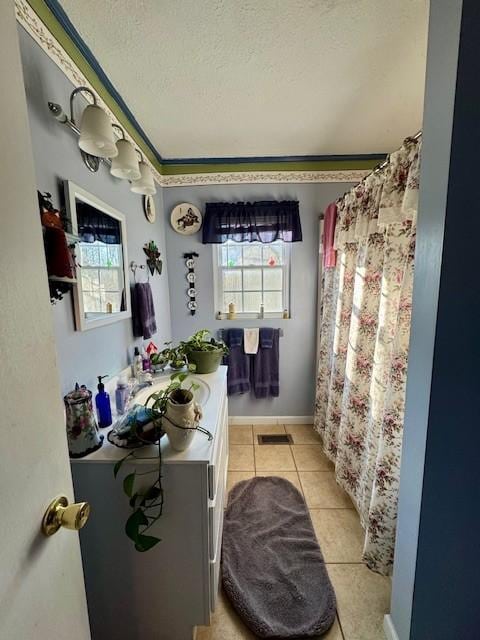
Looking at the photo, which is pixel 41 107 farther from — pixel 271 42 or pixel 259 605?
pixel 259 605

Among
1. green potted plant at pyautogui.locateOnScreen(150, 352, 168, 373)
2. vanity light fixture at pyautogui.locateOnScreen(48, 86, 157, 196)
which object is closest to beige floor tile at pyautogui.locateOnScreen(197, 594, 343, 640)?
green potted plant at pyautogui.locateOnScreen(150, 352, 168, 373)

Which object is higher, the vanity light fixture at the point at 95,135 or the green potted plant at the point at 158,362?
Answer: the vanity light fixture at the point at 95,135

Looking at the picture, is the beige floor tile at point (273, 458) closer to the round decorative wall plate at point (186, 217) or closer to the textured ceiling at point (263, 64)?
the round decorative wall plate at point (186, 217)

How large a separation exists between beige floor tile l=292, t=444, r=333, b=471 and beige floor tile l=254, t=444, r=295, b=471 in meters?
0.06

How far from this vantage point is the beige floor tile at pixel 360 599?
120 centimetres

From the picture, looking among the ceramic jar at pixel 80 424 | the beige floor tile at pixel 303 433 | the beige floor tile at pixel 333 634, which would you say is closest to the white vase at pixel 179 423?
the ceramic jar at pixel 80 424

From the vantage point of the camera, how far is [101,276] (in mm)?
1408

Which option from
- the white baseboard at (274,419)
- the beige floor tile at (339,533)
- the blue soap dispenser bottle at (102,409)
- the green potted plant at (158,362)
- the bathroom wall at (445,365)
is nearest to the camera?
the bathroom wall at (445,365)

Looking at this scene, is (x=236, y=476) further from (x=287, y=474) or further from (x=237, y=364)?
(x=237, y=364)

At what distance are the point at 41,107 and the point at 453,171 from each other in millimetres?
1403

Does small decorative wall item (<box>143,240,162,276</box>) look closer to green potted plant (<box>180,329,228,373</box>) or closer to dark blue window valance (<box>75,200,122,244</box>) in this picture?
dark blue window valance (<box>75,200,122,244</box>)

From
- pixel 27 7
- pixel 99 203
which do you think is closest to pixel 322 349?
pixel 99 203

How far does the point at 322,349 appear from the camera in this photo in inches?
95.0

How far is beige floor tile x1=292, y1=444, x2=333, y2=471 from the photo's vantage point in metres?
2.17
